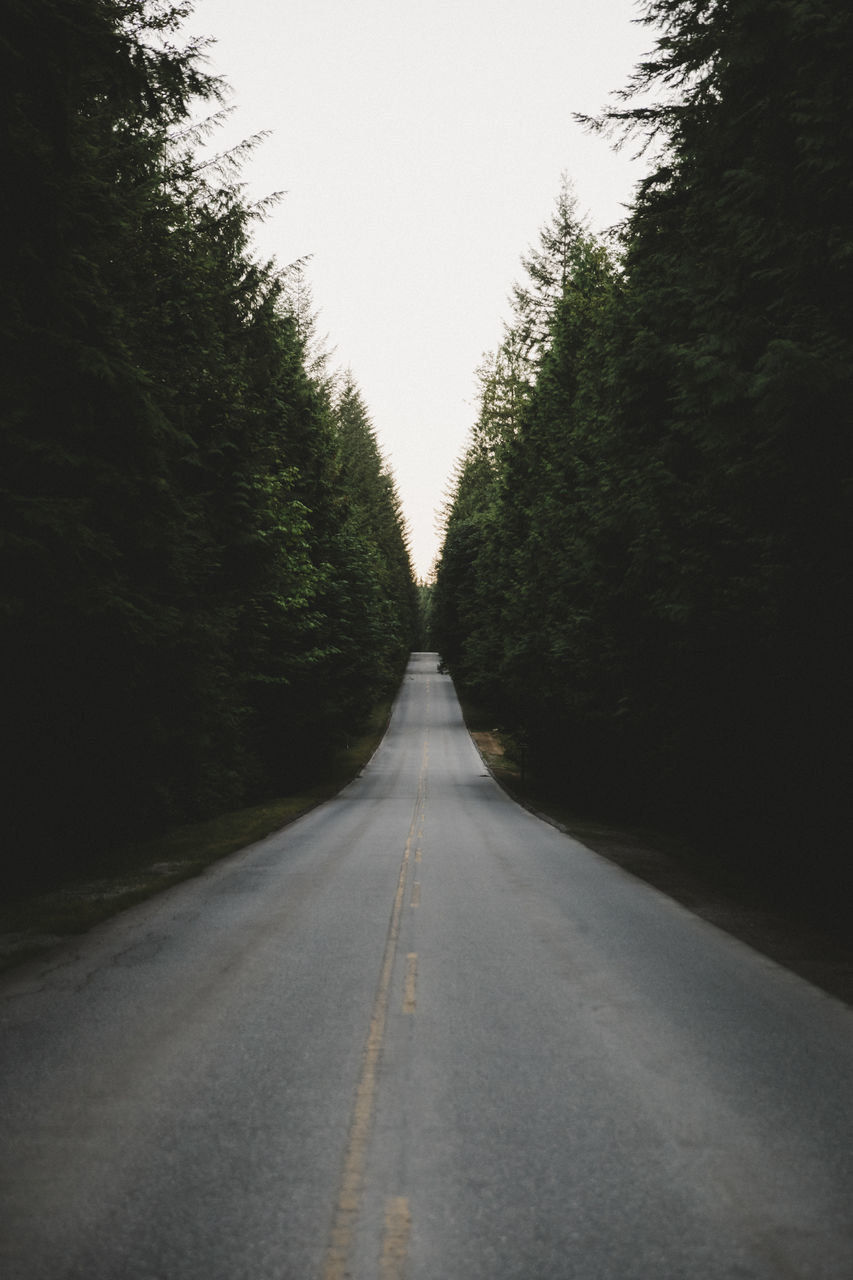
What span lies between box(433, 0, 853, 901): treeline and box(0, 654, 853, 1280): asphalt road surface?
3.74m

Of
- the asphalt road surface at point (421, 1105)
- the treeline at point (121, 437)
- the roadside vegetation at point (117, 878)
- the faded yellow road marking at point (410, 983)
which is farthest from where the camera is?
the roadside vegetation at point (117, 878)

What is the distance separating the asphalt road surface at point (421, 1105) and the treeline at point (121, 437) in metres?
4.38

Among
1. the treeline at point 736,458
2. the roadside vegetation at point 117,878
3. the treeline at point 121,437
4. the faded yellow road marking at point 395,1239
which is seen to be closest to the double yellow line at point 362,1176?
the faded yellow road marking at point 395,1239

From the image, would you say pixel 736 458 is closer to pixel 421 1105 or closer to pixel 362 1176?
pixel 421 1105

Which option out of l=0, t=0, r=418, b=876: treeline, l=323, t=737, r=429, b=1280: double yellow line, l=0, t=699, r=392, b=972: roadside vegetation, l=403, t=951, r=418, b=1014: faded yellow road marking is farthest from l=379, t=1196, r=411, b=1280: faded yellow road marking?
l=0, t=0, r=418, b=876: treeline

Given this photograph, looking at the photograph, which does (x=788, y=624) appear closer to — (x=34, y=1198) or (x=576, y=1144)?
(x=576, y=1144)

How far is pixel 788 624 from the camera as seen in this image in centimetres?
1064

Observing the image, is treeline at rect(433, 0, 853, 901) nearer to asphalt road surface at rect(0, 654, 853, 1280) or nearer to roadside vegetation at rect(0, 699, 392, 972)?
asphalt road surface at rect(0, 654, 853, 1280)

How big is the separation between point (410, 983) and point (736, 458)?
311 inches

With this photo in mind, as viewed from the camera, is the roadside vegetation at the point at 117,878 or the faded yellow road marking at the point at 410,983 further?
the roadside vegetation at the point at 117,878

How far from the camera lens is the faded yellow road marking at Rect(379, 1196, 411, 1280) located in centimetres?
375

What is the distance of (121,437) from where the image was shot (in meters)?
12.9

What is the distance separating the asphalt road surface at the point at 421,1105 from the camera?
3.93m

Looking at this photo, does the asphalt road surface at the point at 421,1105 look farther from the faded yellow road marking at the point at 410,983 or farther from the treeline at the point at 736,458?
the treeline at the point at 736,458
